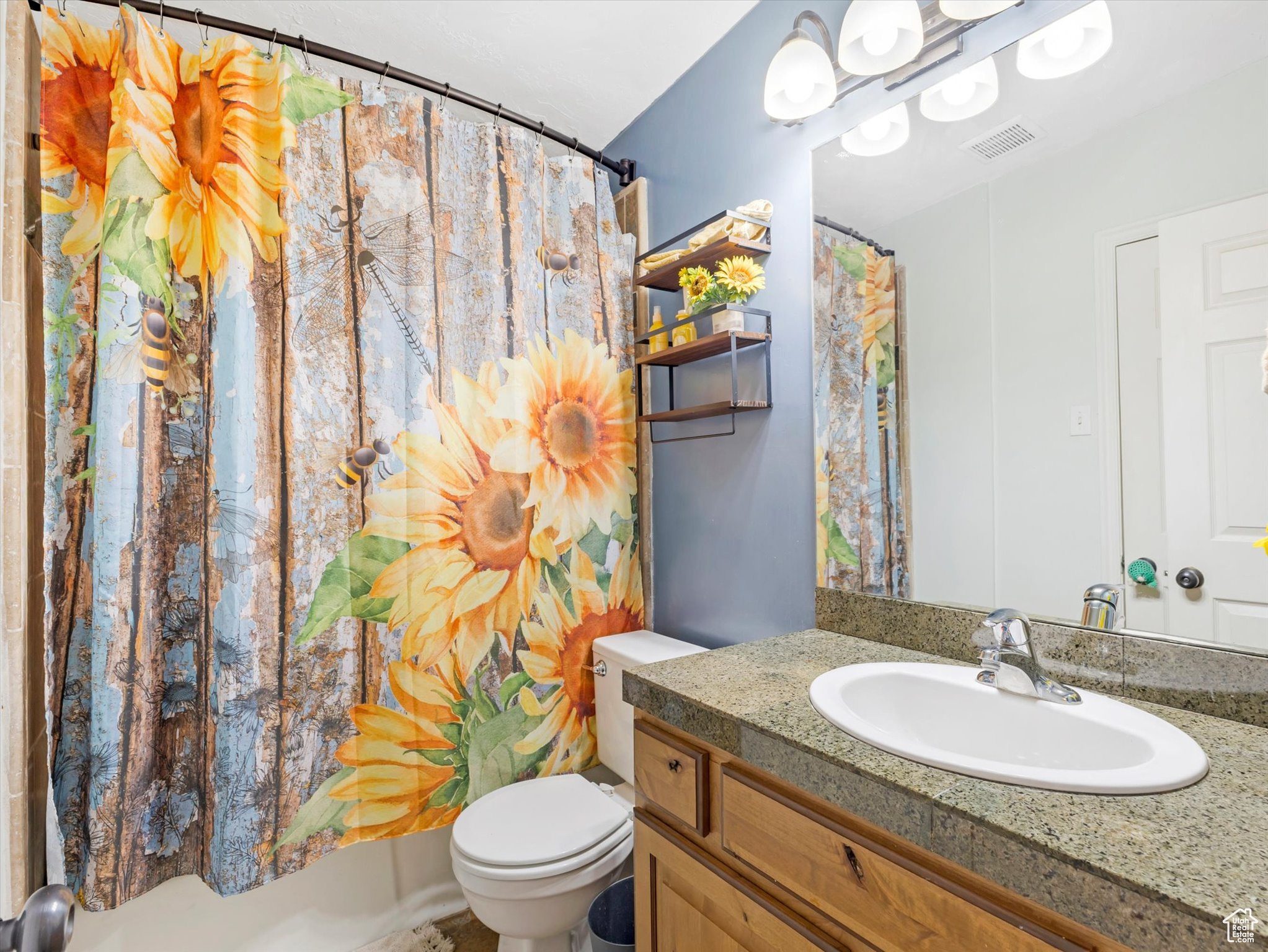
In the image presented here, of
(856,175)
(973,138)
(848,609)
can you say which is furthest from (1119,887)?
(856,175)

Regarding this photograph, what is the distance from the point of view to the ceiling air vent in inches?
43.7

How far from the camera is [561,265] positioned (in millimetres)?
1911

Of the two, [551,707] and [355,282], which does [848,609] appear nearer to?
[551,707]

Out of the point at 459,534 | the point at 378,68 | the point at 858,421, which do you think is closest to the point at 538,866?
the point at 459,534

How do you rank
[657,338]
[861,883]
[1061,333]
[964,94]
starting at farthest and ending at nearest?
[657,338], [964,94], [1061,333], [861,883]

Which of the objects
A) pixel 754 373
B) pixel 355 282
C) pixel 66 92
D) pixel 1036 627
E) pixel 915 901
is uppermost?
pixel 66 92

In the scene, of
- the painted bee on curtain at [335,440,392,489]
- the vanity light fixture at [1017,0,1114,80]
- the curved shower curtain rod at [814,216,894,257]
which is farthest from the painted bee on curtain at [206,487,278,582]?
the vanity light fixture at [1017,0,1114,80]

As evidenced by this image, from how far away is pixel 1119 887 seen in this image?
54 centimetres

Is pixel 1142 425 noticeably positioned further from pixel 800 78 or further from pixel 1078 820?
pixel 800 78

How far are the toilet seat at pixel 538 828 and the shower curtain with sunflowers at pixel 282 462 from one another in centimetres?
19

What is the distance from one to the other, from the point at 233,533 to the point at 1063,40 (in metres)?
1.93

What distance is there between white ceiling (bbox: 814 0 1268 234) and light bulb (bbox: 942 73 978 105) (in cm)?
4

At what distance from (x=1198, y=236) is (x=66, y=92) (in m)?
2.21

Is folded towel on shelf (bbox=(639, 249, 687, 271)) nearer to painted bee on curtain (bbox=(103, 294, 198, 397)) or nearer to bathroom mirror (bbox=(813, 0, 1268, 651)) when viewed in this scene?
bathroom mirror (bbox=(813, 0, 1268, 651))
